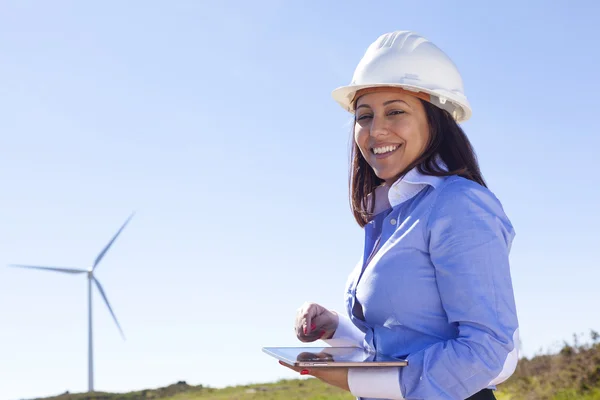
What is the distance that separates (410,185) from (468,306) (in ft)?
2.53

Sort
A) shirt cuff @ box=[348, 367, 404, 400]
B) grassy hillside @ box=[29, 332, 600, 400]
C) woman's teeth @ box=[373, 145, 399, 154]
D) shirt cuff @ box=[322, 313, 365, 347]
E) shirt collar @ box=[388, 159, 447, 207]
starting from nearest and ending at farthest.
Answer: shirt cuff @ box=[348, 367, 404, 400], shirt collar @ box=[388, 159, 447, 207], woman's teeth @ box=[373, 145, 399, 154], shirt cuff @ box=[322, 313, 365, 347], grassy hillside @ box=[29, 332, 600, 400]

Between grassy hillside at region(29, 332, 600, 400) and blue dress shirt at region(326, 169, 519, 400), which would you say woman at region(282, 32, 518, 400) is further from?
grassy hillside at region(29, 332, 600, 400)

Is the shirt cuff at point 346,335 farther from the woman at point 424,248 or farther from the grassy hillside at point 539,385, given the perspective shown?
the grassy hillside at point 539,385

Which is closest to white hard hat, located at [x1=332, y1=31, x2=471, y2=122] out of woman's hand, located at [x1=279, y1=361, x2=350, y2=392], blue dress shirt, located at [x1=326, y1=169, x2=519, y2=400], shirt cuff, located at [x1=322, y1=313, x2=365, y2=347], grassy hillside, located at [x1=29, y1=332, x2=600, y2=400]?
blue dress shirt, located at [x1=326, y1=169, x2=519, y2=400]

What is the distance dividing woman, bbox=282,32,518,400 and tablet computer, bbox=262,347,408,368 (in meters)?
0.06

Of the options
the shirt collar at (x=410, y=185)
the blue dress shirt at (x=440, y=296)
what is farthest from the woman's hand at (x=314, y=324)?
the shirt collar at (x=410, y=185)

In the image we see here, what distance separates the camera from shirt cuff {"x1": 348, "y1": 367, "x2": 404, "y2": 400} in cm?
342

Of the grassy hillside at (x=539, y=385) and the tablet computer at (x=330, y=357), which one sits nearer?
the tablet computer at (x=330, y=357)

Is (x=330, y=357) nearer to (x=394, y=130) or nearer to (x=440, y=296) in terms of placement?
(x=440, y=296)

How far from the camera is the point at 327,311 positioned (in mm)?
4379

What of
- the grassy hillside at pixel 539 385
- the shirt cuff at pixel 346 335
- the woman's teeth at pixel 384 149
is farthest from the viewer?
the grassy hillside at pixel 539 385

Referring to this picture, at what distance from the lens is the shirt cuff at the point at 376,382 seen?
3418 millimetres

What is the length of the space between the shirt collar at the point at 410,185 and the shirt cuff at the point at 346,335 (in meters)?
0.83

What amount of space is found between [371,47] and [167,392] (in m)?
16.6
